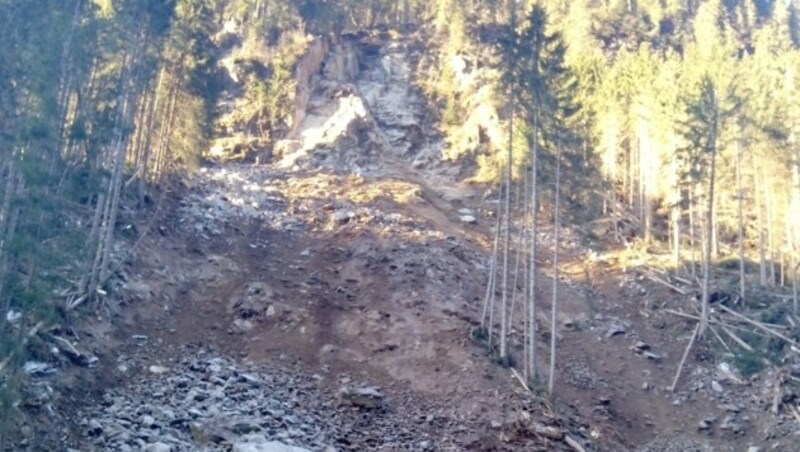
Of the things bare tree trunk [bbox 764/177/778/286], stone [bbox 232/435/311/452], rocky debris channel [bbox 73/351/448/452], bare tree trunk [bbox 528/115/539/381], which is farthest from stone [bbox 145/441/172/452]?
bare tree trunk [bbox 764/177/778/286]

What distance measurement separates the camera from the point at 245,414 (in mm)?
20266

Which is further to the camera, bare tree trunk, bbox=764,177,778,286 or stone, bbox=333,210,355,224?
bare tree trunk, bbox=764,177,778,286

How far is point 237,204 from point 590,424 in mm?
23377

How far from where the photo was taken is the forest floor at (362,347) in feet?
66.9

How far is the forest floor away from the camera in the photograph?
20.4 meters

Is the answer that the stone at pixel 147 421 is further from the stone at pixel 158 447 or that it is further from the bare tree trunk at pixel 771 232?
the bare tree trunk at pixel 771 232

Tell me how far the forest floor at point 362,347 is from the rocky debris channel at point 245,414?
0.06m

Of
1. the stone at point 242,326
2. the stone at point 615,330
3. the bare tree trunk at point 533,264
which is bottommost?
the stone at point 615,330

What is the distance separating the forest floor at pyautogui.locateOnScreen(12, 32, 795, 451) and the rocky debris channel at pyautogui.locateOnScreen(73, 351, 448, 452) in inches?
2.5

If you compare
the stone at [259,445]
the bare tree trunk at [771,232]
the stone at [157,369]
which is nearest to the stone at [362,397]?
the stone at [259,445]

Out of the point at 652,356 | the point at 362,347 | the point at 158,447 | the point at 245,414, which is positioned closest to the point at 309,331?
the point at 362,347

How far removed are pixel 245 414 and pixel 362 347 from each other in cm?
654

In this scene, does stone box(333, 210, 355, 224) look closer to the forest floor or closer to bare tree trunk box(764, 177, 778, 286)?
the forest floor

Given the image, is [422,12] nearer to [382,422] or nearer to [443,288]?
[443,288]
